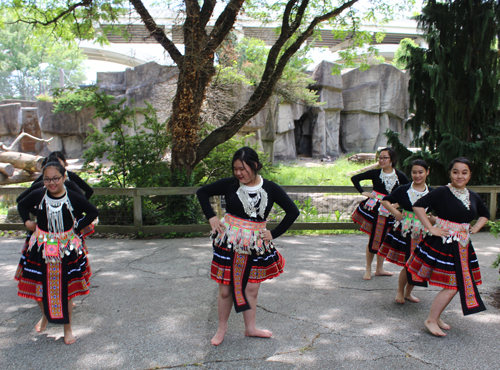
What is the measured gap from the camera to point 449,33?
7992mm

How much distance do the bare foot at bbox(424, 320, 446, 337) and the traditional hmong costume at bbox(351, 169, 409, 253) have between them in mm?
1377

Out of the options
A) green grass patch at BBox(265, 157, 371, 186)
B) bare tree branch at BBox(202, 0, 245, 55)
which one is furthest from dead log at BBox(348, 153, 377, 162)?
bare tree branch at BBox(202, 0, 245, 55)

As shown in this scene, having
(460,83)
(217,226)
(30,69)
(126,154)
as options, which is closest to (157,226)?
(126,154)

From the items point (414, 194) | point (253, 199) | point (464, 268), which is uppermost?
point (253, 199)

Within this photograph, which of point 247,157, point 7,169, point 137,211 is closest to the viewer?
point 247,157

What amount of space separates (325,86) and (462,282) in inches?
807

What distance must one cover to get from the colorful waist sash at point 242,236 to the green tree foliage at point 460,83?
19.5ft

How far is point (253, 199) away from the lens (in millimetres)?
3066

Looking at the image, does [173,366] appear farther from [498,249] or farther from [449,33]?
[449,33]

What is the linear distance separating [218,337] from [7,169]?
13448 millimetres

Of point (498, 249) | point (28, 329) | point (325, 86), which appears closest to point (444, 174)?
point (498, 249)

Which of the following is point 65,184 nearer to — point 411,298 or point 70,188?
point 70,188

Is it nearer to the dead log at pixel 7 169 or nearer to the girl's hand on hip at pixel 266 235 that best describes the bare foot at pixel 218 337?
the girl's hand on hip at pixel 266 235

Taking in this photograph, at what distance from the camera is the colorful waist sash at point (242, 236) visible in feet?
9.96
